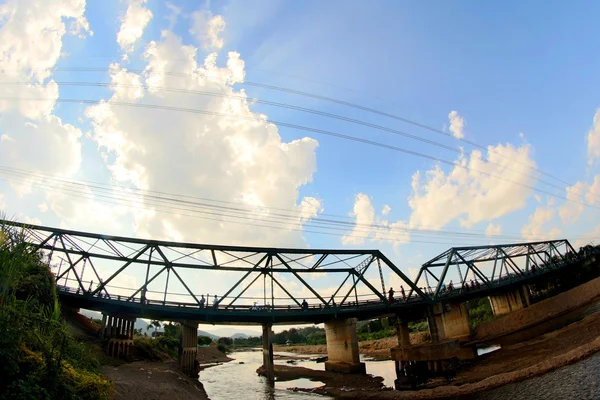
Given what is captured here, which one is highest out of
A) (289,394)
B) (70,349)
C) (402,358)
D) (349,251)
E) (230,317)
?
(349,251)

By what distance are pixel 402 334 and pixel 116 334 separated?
95.8 feet

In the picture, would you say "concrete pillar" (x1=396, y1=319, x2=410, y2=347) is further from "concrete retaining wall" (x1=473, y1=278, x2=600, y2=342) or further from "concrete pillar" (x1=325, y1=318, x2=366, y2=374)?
"concrete retaining wall" (x1=473, y1=278, x2=600, y2=342)

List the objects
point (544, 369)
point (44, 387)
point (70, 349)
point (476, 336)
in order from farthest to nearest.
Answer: point (476, 336)
point (544, 369)
point (70, 349)
point (44, 387)

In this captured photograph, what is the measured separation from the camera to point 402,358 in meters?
31.3

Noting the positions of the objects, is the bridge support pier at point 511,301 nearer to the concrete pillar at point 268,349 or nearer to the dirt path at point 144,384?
the concrete pillar at point 268,349

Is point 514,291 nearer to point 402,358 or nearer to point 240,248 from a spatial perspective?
point 402,358

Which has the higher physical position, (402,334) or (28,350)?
(28,350)

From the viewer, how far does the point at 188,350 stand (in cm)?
3519

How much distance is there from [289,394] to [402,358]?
11.4 m

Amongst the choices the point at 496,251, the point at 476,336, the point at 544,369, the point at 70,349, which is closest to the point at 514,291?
the point at 496,251

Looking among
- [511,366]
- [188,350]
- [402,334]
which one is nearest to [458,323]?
[402,334]

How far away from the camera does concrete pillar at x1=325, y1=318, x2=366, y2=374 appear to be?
3869cm

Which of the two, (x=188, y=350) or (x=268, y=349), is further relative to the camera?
(x=268, y=349)

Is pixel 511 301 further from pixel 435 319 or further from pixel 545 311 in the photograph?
pixel 435 319
